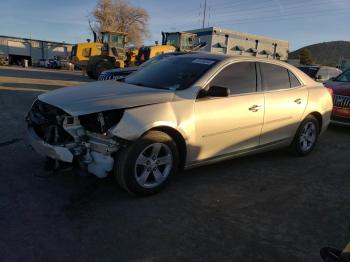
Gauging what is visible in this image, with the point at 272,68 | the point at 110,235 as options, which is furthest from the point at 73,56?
the point at 110,235

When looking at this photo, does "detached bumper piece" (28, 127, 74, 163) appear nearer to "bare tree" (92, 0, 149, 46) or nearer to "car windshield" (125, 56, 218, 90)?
"car windshield" (125, 56, 218, 90)

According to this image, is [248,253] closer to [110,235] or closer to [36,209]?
[110,235]

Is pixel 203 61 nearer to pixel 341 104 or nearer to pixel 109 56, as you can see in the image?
pixel 341 104

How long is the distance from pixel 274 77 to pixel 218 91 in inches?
54.9

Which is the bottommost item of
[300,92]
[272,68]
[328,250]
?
[328,250]

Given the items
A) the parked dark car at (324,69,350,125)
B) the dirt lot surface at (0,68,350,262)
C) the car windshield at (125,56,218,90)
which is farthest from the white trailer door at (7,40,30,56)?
the car windshield at (125,56,218,90)

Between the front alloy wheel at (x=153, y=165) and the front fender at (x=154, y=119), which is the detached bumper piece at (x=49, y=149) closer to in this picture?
the front fender at (x=154, y=119)

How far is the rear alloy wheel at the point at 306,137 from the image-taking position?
529 centimetres

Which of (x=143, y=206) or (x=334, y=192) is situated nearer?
(x=143, y=206)

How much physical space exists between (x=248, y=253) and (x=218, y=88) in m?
1.92

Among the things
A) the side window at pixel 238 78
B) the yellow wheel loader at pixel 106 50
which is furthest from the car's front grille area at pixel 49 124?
the yellow wheel loader at pixel 106 50

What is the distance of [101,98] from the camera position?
11.5ft

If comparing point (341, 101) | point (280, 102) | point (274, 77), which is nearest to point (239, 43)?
point (341, 101)

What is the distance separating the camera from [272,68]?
192 inches
